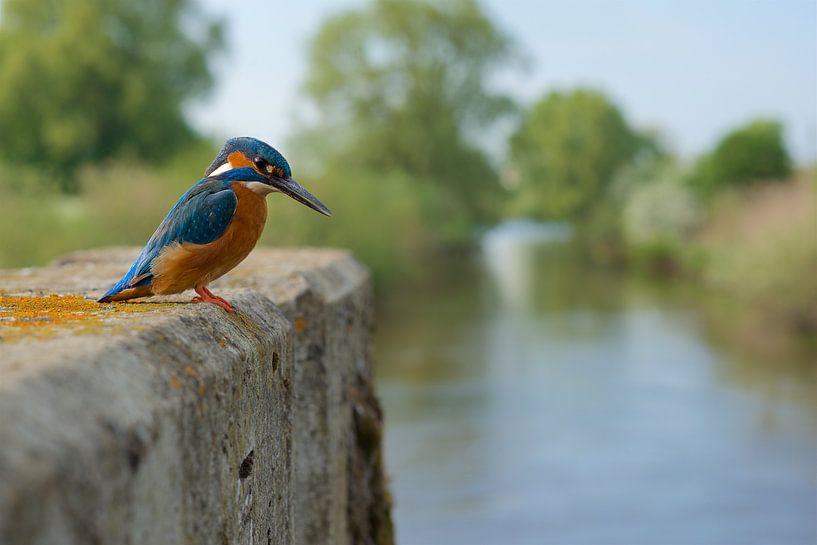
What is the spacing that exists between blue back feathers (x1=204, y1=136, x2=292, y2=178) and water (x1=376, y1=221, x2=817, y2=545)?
5.57 metres

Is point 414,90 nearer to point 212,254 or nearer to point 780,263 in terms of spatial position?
point 780,263

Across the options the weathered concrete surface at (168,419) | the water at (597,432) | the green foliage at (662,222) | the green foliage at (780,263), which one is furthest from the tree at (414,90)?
the weathered concrete surface at (168,419)

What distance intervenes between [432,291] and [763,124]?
17.9 meters

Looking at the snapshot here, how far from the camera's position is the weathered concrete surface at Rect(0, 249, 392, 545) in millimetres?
1088

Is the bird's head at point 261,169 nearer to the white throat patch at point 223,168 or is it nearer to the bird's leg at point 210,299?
the white throat patch at point 223,168

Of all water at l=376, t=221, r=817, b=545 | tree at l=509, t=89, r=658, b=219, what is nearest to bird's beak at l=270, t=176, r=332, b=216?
water at l=376, t=221, r=817, b=545

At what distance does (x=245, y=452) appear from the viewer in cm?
178

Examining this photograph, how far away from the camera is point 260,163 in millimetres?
2146

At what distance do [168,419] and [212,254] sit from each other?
30.4 inches

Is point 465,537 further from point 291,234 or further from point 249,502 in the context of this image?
point 291,234

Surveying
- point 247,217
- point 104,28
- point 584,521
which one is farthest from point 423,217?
point 247,217

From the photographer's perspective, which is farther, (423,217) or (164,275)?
(423,217)

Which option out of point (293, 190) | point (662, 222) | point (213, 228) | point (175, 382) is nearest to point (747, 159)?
point (662, 222)

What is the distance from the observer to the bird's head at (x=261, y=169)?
7.02 ft
